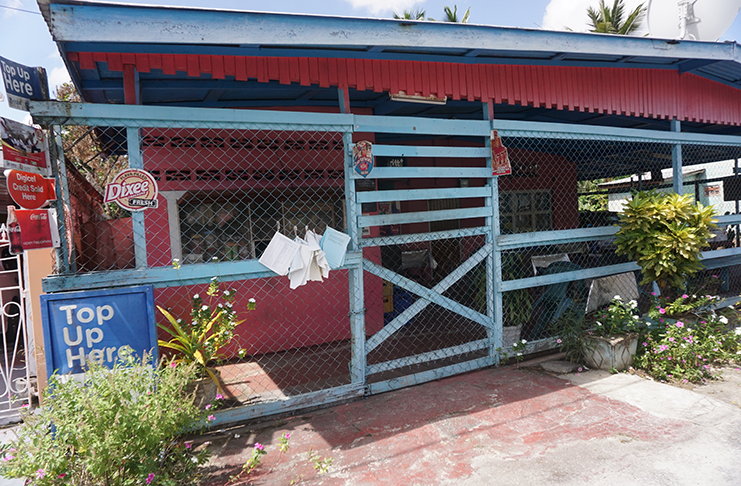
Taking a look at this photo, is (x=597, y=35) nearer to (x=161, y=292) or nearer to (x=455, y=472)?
(x=455, y=472)

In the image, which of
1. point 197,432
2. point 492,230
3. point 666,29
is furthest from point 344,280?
point 666,29

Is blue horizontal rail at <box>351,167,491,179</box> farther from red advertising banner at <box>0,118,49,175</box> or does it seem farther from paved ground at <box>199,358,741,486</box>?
red advertising banner at <box>0,118,49,175</box>

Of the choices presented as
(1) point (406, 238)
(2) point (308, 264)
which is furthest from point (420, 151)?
(2) point (308, 264)

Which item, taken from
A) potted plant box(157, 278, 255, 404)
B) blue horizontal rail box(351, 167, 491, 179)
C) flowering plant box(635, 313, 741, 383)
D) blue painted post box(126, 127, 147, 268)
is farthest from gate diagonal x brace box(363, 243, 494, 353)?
blue painted post box(126, 127, 147, 268)

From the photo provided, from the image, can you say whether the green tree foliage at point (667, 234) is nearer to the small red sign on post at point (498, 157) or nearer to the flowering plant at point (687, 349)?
the flowering plant at point (687, 349)

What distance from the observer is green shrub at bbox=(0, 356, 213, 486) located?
2258 mm

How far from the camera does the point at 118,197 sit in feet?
9.86

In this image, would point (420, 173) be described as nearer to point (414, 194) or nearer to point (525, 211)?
point (414, 194)

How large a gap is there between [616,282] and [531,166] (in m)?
4.57

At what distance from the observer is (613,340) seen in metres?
4.51

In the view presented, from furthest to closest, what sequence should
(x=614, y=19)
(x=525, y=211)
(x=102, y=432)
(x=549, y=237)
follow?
1. (x=614, y=19)
2. (x=525, y=211)
3. (x=549, y=237)
4. (x=102, y=432)

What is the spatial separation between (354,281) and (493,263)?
163 centimetres

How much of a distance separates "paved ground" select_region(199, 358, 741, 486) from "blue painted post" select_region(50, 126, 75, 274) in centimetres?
172

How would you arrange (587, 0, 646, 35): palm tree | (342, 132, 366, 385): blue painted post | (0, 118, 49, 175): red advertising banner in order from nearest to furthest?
1. (0, 118, 49, 175): red advertising banner
2. (342, 132, 366, 385): blue painted post
3. (587, 0, 646, 35): palm tree
